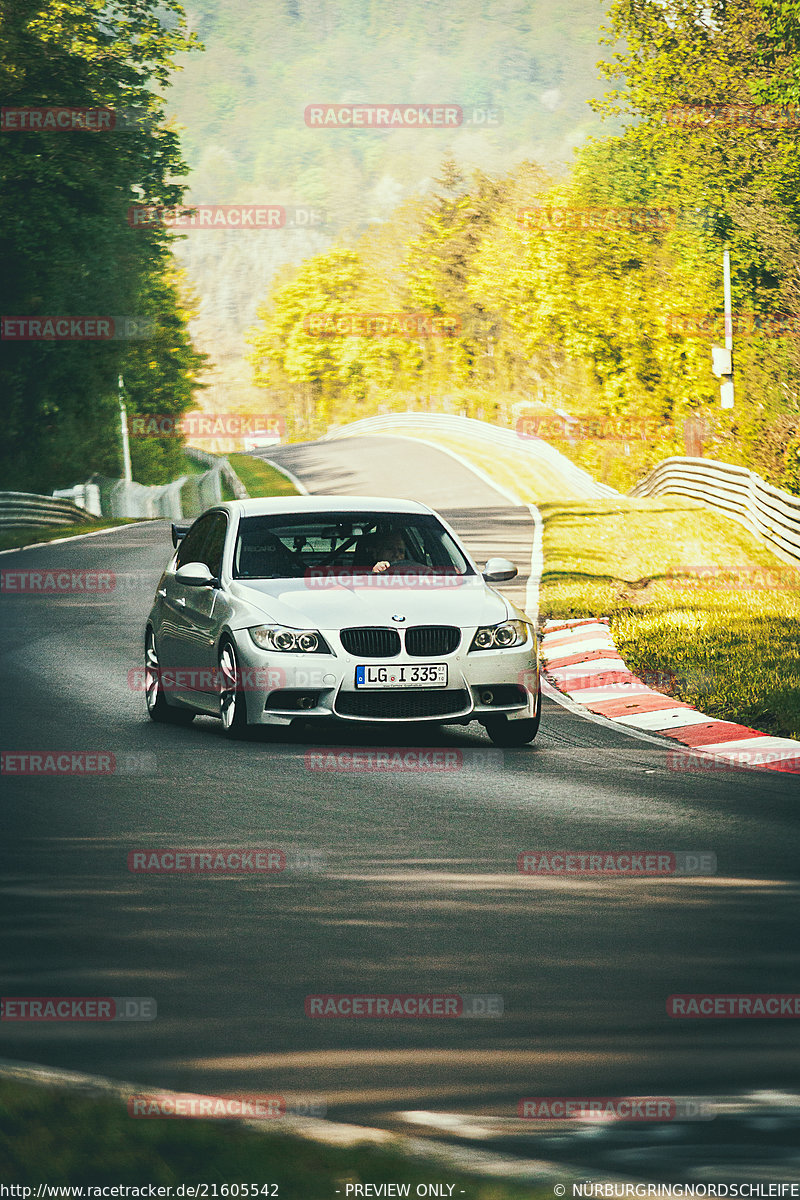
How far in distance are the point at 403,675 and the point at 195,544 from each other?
2906 mm

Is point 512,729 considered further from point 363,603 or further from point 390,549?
point 390,549

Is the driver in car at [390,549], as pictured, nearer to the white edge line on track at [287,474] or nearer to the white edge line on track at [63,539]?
the white edge line on track at [63,539]

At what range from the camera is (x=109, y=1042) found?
5.28m

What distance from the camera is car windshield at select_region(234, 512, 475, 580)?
12266 mm

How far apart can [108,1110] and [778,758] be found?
743 cm

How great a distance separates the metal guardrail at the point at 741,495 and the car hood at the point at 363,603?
16.0m

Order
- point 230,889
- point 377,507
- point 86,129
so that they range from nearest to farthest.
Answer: point 230,889 → point 377,507 → point 86,129

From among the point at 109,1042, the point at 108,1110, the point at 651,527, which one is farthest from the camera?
the point at 651,527

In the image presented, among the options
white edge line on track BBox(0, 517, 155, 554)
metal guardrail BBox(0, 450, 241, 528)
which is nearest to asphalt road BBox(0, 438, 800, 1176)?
white edge line on track BBox(0, 517, 155, 554)

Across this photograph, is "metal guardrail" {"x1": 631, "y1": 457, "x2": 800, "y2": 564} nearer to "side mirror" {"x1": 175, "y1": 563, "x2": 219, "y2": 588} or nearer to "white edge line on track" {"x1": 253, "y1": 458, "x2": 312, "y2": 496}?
"white edge line on track" {"x1": 253, "y1": 458, "x2": 312, "y2": 496}

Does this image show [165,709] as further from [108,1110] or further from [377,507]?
[108,1110]

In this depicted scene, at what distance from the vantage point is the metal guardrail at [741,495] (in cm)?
2816

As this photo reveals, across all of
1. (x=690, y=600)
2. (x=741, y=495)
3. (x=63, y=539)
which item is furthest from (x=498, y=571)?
(x=63, y=539)

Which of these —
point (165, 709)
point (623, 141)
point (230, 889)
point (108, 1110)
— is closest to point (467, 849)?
point (230, 889)
